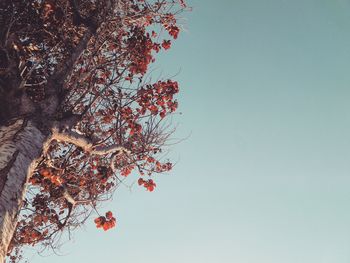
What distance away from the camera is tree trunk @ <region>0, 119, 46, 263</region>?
263 centimetres

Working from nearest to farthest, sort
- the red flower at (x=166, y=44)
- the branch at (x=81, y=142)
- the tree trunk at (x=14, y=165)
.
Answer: the tree trunk at (x=14, y=165)
the branch at (x=81, y=142)
the red flower at (x=166, y=44)

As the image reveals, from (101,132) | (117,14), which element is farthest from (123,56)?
(101,132)

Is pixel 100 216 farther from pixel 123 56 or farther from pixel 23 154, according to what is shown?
pixel 123 56

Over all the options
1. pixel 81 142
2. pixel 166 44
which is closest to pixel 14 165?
pixel 81 142

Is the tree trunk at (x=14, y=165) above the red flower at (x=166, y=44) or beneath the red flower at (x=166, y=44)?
beneath

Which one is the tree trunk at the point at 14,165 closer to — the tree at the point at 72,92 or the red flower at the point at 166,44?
the tree at the point at 72,92

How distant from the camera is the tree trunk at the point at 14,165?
8.64 ft

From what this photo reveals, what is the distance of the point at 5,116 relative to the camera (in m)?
3.78

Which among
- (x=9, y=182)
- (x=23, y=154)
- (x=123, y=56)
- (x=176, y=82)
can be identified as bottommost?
(x=9, y=182)

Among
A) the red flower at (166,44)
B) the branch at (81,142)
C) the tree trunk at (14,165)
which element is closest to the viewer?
the tree trunk at (14,165)

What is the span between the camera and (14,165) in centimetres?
300

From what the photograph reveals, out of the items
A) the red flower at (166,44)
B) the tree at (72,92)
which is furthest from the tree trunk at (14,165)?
the red flower at (166,44)

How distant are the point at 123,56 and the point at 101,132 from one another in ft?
6.20

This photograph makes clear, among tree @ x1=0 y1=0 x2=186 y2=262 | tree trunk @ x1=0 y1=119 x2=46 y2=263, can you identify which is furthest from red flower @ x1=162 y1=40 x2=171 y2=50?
tree trunk @ x1=0 y1=119 x2=46 y2=263
